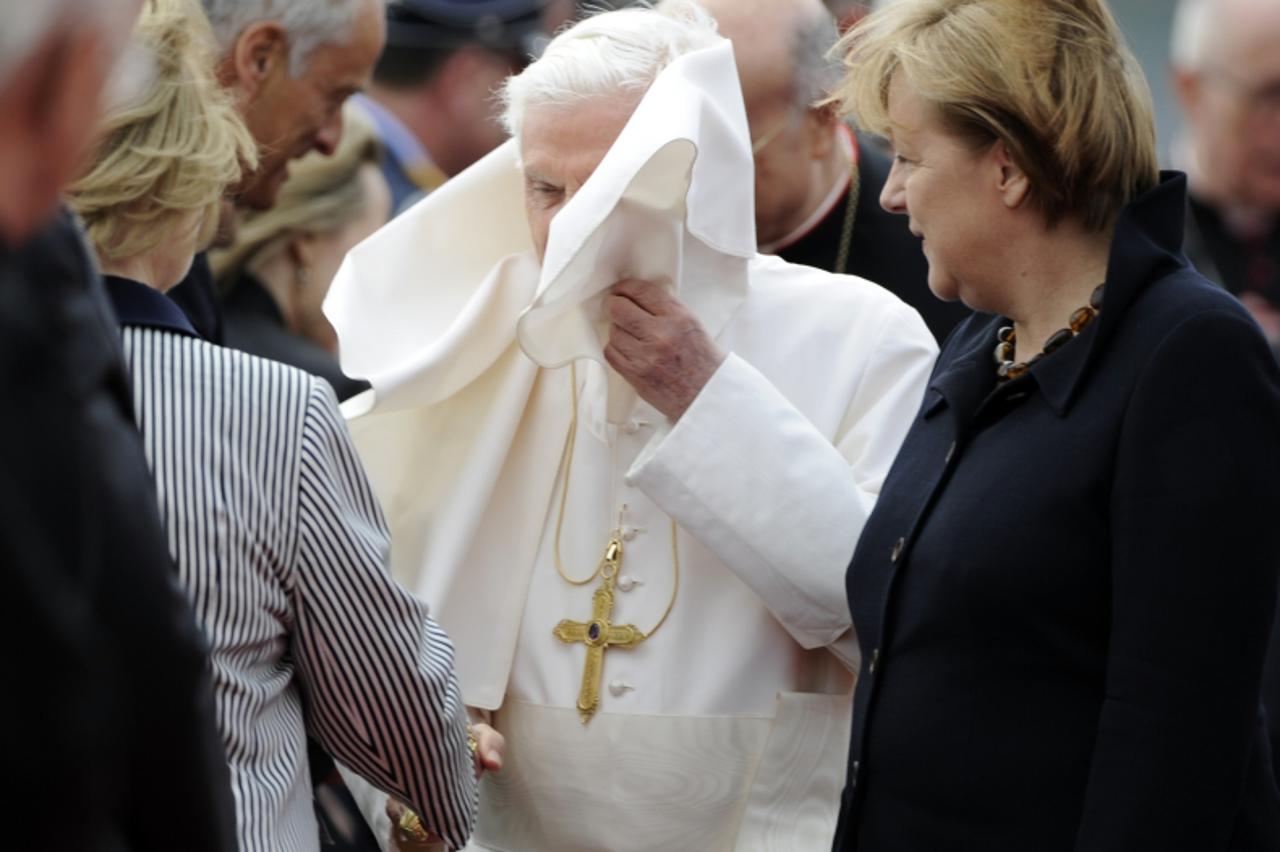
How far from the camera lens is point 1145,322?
2418 millimetres

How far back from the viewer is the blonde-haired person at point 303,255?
5.19 m

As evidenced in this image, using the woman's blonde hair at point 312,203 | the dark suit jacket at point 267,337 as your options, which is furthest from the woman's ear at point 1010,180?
the woman's blonde hair at point 312,203

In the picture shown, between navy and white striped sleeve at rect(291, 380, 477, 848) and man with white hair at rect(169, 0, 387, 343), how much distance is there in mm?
1664

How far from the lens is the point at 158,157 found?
2375mm

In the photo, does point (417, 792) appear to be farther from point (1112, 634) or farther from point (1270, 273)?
point (1270, 273)

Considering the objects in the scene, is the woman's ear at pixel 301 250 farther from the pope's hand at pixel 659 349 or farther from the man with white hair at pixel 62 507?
the man with white hair at pixel 62 507

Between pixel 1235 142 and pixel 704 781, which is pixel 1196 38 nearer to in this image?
pixel 1235 142

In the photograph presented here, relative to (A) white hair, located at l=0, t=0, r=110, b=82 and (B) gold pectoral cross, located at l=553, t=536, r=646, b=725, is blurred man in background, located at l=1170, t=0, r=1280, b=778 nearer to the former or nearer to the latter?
(B) gold pectoral cross, located at l=553, t=536, r=646, b=725

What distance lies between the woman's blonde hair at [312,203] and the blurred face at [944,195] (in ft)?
9.50

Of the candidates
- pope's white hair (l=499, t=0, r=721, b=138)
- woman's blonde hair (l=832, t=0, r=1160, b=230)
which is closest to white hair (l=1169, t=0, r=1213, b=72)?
pope's white hair (l=499, t=0, r=721, b=138)

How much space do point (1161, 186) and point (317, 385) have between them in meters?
1.14

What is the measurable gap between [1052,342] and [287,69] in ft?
7.22

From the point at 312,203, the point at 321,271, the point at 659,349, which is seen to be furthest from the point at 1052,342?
the point at 312,203

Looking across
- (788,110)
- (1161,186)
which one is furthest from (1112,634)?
(788,110)
